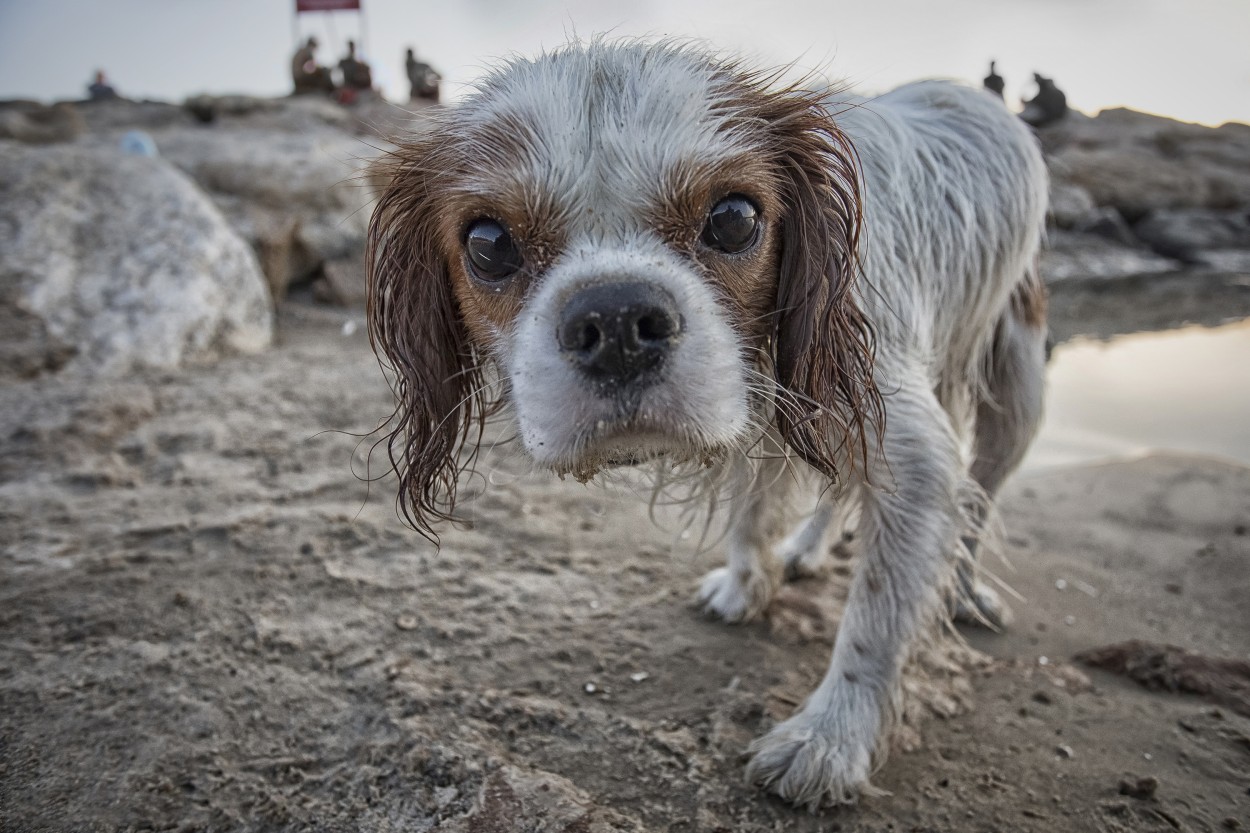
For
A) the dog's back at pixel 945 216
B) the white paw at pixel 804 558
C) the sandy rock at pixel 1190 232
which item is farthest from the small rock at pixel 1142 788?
the sandy rock at pixel 1190 232

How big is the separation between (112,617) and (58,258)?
3740 millimetres

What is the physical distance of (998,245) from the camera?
270cm

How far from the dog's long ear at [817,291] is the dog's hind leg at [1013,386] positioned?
1.29 metres

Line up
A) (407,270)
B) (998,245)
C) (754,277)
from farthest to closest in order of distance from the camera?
(998,245)
(407,270)
(754,277)

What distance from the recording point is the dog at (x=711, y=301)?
5.35ft

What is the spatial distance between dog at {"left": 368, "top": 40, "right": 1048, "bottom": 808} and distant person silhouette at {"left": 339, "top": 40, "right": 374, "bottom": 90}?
1837cm

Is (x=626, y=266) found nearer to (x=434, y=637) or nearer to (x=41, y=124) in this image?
(x=434, y=637)

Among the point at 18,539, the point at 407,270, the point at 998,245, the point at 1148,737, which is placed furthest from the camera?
the point at 18,539

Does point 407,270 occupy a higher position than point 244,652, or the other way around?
point 407,270

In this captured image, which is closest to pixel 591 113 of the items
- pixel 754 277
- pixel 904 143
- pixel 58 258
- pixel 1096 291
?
pixel 754 277

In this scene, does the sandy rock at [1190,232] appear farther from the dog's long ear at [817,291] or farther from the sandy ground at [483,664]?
the dog's long ear at [817,291]

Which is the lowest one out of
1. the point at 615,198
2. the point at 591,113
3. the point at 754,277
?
the point at 754,277

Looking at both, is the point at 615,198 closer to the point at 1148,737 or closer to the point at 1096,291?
the point at 1148,737

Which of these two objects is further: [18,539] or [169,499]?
[169,499]
